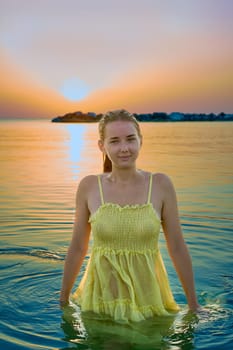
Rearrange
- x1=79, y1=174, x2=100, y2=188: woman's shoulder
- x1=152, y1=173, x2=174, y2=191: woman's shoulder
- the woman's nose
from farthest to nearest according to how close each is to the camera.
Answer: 1. x1=79, y1=174, x2=100, y2=188: woman's shoulder
2. x1=152, y1=173, x2=174, y2=191: woman's shoulder
3. the woman's nose

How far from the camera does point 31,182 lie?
15.9 metres

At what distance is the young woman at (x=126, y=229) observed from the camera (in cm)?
469

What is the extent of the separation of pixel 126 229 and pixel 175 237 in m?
0.46

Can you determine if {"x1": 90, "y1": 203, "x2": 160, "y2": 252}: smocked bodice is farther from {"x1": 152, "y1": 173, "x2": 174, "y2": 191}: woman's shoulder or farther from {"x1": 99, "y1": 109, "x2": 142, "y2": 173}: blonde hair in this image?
{"x1": 99, "y1": 109, "x2": 142, "y2": 173}: blonde hair

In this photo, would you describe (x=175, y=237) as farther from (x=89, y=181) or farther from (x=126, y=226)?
(x=89, y=181)

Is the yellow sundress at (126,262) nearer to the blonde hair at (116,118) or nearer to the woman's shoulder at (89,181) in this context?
the woman's shoulder at (89,181)

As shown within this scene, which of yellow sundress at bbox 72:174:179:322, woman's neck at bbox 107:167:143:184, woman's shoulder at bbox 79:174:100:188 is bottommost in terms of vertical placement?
yellow sundress at bbox 72:174:179:322

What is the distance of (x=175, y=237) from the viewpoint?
4875 mm

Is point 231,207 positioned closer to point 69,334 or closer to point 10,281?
point 10,281

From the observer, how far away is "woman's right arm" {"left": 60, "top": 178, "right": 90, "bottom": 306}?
16.1ft

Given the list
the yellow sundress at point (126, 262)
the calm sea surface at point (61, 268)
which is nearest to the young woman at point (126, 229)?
the yellow sundress at point (126, 262)

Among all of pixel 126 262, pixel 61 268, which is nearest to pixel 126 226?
pixel 126 262

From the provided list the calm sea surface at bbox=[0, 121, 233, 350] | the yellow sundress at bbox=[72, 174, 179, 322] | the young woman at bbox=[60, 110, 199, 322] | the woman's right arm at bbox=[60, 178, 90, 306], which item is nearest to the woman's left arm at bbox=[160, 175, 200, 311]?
the young woman at bbox=[60, 110, 199, 322]

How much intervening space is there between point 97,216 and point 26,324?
1.40 meters
